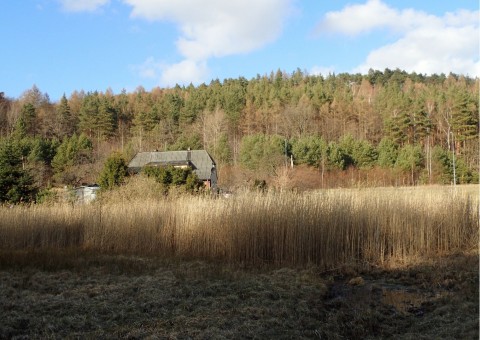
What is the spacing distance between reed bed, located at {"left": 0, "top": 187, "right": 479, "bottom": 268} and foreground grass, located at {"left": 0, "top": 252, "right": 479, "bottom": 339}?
24.7 inches

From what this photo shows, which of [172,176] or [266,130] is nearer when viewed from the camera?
[172,176]

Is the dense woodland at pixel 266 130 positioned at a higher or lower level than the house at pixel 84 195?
higher

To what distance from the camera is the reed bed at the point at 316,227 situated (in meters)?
8.09

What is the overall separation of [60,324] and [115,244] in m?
6.26

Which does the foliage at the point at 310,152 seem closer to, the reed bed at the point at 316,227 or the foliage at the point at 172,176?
the foliage at the point at 172,176

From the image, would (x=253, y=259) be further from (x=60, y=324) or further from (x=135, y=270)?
(x=60, y=324)

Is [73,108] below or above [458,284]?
above

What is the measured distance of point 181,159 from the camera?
3897 centimetres

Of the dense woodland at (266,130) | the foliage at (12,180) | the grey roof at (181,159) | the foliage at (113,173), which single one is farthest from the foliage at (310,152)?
the foliage at (12,180)

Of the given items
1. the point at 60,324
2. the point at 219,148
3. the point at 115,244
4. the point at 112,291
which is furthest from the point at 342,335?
the point at 219,148

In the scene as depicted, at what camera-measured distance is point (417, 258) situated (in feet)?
25.6

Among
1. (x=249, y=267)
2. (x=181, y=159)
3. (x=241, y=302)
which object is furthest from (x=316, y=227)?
(x=181, y=159)

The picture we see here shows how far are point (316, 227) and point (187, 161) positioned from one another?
30.2 meters

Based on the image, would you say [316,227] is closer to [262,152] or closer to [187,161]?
[187,161]
